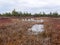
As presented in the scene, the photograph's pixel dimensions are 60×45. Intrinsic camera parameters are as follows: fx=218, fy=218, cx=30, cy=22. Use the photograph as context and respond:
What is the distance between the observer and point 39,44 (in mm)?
10195

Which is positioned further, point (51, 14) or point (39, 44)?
point (51, 14)

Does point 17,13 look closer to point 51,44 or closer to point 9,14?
point 9,14

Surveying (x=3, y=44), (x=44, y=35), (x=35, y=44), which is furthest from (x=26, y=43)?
(x=44, y=35)

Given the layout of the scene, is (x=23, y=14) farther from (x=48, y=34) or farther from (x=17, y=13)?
(x=48, y=34)

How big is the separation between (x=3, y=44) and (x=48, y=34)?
490 centimetres

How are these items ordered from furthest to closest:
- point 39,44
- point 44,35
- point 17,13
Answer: point 17,13 → point 44,35 → point 39,44

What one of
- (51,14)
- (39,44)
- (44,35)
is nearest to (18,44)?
(39,44)

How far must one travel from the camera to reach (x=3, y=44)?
31.8ft

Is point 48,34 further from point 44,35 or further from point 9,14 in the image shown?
point 9,14

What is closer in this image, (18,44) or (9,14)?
(18,44)

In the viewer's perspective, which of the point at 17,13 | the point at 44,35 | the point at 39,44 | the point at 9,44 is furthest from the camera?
the point at 17,13

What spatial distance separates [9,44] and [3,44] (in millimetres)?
327

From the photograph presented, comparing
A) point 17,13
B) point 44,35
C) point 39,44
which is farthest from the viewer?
point 17,13

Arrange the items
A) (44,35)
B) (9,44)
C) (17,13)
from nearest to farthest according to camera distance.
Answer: (9,44) → (44,35) → (17,13)
